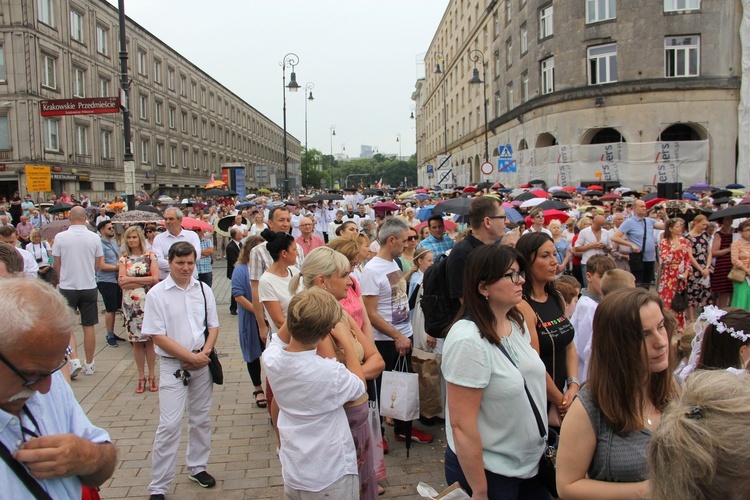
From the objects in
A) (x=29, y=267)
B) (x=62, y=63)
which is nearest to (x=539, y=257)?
(x=29, y=267)

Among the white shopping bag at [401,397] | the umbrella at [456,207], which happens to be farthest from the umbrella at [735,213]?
the white shopping bag at [401,397]

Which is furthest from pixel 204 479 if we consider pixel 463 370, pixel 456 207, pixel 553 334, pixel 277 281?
pixel 456 207

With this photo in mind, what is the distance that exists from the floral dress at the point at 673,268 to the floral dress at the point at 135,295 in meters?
7.66

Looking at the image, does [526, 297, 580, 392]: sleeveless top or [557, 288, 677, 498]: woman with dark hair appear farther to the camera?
[526, 297, 580, 392]: sleeveless top

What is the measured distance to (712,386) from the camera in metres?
1.49

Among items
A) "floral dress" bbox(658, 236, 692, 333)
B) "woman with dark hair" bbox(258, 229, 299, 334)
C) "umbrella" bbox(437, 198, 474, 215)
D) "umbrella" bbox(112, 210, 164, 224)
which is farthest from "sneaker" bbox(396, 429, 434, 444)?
"umbrella" bbox(112, 210, 164, 224)

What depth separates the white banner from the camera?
90.4 ft

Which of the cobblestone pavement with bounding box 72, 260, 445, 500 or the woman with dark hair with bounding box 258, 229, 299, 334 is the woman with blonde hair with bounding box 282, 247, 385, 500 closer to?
the woman with dark hair with bounding box 258, 229, 299, 334

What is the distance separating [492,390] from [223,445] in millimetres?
3568

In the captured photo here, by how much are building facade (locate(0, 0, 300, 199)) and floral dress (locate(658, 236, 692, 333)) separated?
24408 millimetres

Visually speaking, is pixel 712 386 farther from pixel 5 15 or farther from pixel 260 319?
pixel 5 15

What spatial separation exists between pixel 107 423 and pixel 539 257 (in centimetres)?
485

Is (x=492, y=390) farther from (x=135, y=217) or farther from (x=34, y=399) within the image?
(x=135, y=217)

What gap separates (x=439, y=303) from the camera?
4488 mm
